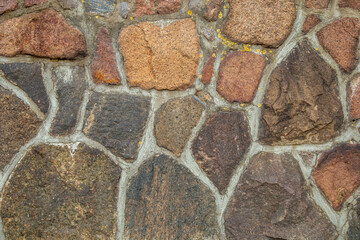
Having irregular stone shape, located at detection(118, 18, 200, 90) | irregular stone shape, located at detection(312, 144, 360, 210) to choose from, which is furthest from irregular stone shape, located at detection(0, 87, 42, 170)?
irregular stone shape, located at detection(312, 144, 360, 210)

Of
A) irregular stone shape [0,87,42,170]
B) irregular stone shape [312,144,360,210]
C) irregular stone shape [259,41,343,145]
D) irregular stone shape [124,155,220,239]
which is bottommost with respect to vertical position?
irregular stone shape [124,155,220,239]

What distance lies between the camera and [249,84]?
4.63 feet

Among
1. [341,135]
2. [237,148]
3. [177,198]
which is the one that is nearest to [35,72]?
[177,198]

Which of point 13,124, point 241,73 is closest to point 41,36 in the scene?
point 13,124

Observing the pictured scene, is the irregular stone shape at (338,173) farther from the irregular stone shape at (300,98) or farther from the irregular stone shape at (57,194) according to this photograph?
the irregular stone shape at (57,194)

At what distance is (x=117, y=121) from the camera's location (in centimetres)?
142

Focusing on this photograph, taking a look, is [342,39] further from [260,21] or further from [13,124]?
[13,124]

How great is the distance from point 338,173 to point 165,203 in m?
0.72

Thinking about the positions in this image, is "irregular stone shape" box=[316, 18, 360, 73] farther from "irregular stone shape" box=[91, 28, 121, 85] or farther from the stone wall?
Result: "irregular stone shape" box=[91, 28, 121, 85]

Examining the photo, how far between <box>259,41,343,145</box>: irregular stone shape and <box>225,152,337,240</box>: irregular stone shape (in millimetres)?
126

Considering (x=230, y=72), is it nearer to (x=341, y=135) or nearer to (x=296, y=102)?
(x=296, y=102)

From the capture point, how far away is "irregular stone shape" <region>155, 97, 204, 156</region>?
1.42 meters

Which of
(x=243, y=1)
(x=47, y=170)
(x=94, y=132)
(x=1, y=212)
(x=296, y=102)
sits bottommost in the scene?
(x=1, y=212)

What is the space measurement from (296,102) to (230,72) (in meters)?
0.29
